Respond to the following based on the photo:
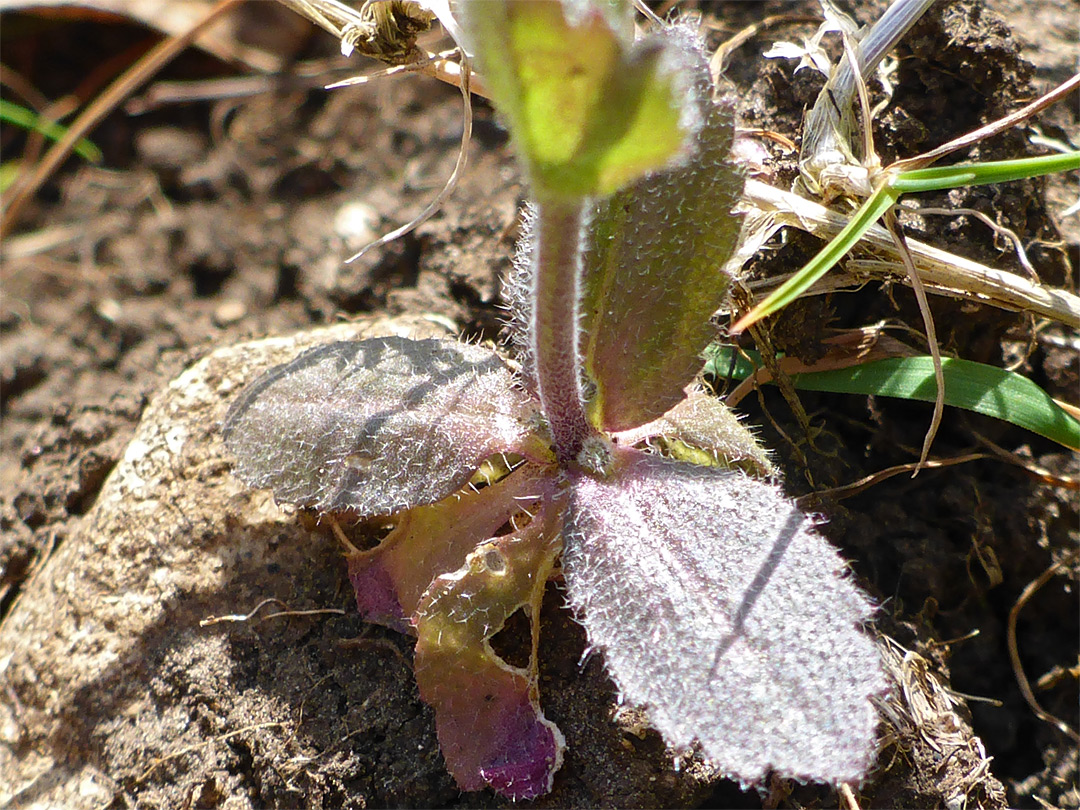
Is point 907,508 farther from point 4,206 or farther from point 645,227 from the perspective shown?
point 4,206

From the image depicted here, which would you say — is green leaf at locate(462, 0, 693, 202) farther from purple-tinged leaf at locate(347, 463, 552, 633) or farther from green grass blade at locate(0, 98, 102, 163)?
green grass blade at locate(0, 98, 102, 163)

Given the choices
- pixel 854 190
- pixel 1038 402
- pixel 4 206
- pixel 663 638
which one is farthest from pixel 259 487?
pixel 4 206

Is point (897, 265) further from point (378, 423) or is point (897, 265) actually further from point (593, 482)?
point (378, 423)

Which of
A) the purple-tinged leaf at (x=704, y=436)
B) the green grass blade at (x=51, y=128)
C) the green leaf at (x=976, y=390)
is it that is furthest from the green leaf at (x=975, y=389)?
the green grass blade at (x=51, y=128)

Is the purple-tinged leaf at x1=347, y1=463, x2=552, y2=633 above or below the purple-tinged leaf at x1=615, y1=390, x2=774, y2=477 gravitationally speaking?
below

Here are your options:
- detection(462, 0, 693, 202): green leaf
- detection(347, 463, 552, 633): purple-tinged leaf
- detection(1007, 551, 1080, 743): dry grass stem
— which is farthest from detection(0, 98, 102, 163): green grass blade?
detection(1007, 551, 1080, 743): dry grass stem

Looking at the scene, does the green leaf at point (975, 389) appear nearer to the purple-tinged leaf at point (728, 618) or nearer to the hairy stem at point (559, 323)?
the purple-tinged leaf at point (728, 618)

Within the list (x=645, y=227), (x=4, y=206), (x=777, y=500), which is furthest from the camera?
(x=4, y=206)
